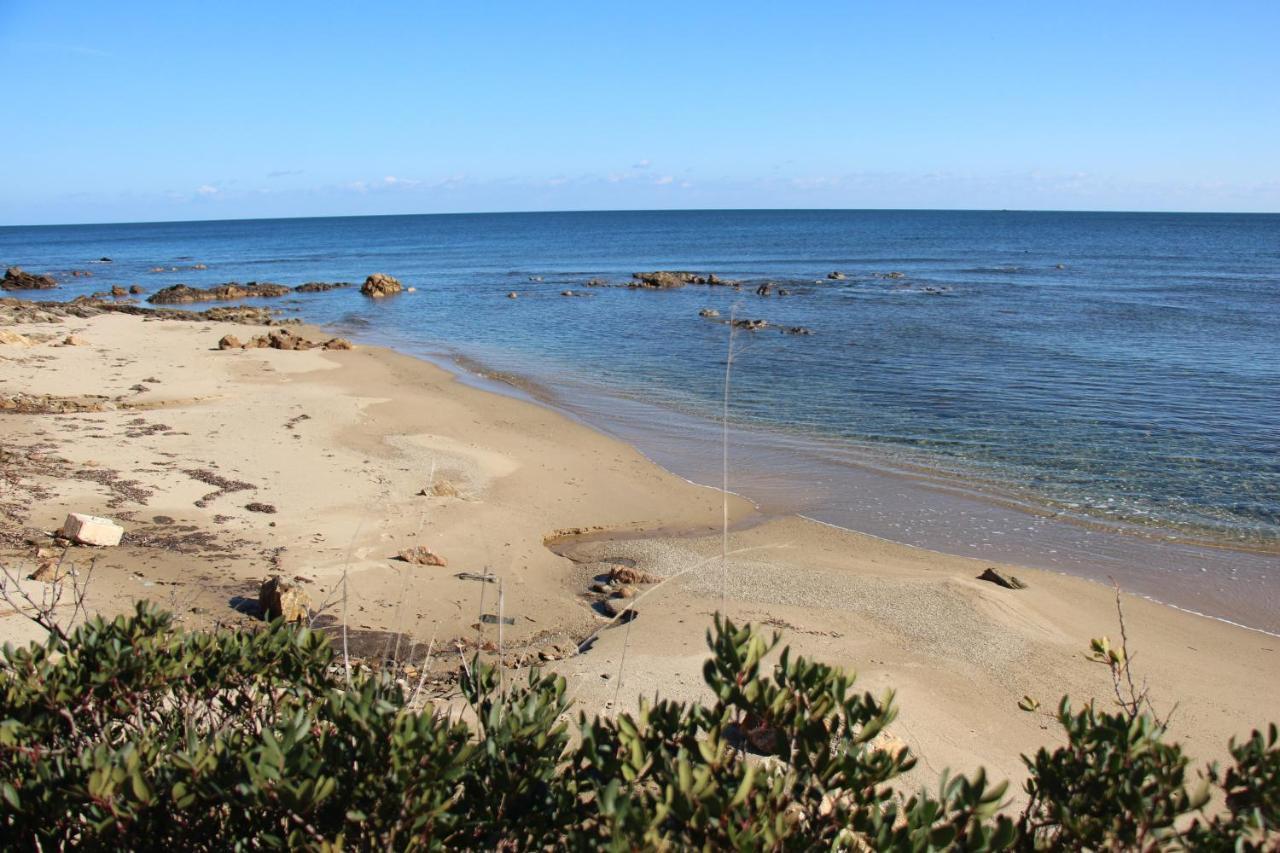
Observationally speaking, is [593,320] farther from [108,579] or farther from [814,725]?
[814,725]

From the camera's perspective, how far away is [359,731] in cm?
246

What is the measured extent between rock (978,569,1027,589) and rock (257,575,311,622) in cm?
591

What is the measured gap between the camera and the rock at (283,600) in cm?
637

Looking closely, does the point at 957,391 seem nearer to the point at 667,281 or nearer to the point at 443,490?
the point at 443,490

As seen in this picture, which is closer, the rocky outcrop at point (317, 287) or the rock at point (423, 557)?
the rock at point (423, 557)

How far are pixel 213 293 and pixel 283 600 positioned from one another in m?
33.5

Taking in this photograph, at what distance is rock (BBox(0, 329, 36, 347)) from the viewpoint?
59.1 feet

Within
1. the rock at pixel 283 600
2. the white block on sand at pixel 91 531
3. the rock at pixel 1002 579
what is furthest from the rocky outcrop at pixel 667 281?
the rock at pixel 283 600

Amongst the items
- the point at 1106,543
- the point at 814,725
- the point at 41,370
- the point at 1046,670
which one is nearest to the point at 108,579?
the point at 814,725

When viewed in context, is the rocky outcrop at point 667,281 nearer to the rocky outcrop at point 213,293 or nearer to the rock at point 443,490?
the rocky outcrop at point 213,293

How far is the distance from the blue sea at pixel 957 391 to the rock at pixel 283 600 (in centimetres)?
384

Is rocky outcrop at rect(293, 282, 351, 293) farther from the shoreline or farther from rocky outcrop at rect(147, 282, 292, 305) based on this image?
the shoreline

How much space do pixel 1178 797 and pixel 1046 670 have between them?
473cm

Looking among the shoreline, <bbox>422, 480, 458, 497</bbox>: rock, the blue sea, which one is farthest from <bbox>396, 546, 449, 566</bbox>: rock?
the blue sea
